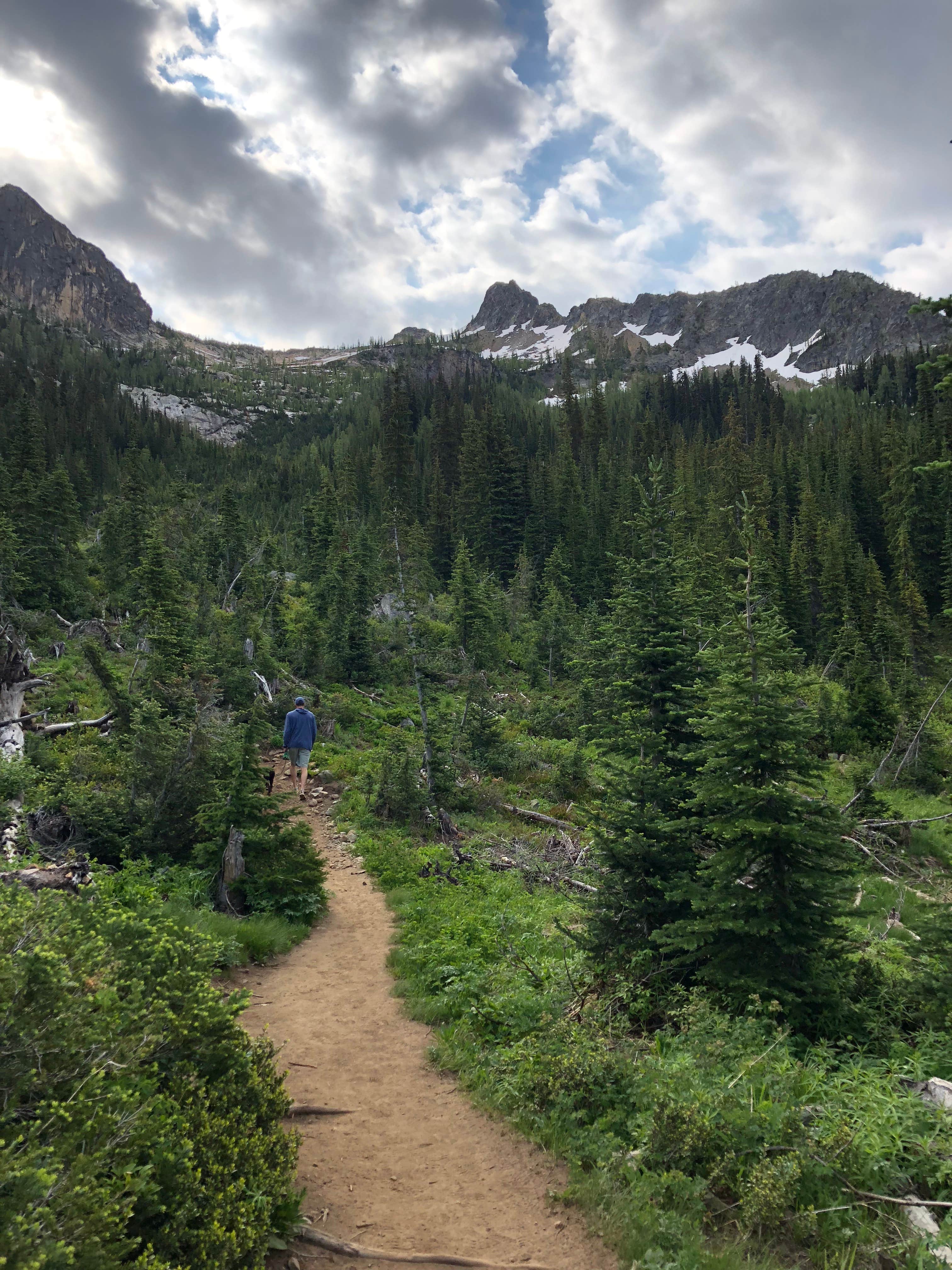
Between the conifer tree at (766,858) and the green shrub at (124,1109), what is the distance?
15.5ft

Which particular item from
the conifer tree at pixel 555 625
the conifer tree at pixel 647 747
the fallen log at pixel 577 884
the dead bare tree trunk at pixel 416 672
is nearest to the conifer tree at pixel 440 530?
the conifer tree at pixel 555 625

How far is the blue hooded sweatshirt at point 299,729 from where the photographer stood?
52.7 feet

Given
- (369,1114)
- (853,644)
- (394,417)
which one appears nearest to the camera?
(369,1114)

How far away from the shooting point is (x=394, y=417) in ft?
191

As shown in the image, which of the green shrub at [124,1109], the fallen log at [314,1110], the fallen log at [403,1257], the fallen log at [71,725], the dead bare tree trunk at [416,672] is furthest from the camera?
the dead bare tree trunk at [416,672]

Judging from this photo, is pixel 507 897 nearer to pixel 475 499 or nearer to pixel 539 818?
pixel 539 818

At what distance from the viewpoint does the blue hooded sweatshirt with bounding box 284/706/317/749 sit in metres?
16.1

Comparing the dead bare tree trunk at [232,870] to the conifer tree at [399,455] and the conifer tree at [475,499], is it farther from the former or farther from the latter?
the conifer tree at [475,499]

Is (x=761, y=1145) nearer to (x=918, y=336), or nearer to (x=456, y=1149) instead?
(x=456, y=1149)

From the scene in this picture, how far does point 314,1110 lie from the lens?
5949mm

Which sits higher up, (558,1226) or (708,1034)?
(708,1034)

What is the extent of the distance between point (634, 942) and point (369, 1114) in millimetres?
3727

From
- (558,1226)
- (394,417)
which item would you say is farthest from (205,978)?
(394,417)

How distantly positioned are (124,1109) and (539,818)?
1525 cm
